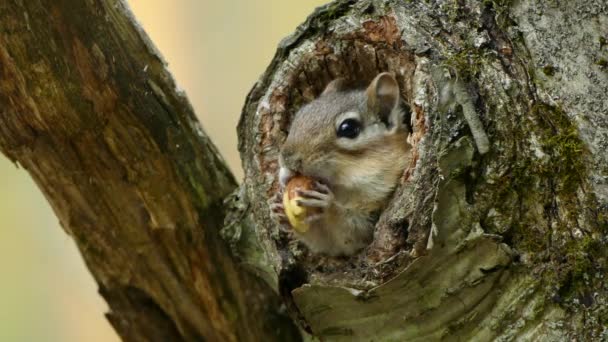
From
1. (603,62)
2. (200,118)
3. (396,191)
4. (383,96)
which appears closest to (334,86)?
(383,96)

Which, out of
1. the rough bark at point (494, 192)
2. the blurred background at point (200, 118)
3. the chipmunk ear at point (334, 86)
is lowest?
the rough bark at point (494, 192)

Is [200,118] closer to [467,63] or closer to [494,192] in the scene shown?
[467,63]

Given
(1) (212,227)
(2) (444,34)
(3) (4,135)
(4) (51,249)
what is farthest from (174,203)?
(4) (51,249)

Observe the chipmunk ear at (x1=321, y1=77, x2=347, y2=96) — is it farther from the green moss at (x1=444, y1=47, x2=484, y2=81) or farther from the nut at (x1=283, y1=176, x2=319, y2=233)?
the green moss at (x1=444, y1=47, x2=484, y2=81)

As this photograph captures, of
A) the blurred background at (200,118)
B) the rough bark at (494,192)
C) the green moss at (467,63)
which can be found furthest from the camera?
the blurred background at (200,118)

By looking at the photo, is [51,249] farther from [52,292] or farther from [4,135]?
[4,135]

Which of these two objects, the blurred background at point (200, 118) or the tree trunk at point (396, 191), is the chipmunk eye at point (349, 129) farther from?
the blurred background at point (200, 118)

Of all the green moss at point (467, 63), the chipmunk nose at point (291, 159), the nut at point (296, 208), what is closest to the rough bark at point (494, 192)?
the green moss at point (467, 63)
